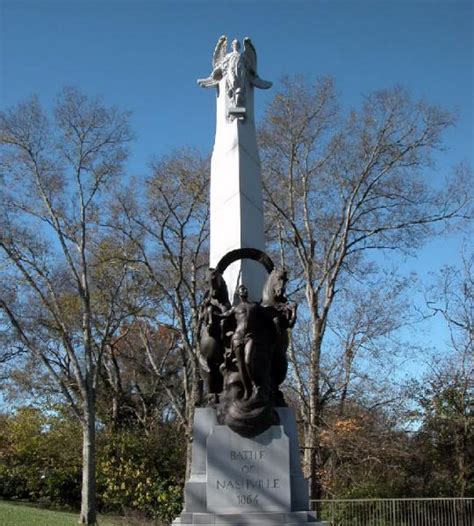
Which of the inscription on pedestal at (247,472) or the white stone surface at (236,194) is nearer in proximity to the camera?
the inscription on pedestal at (247,472)

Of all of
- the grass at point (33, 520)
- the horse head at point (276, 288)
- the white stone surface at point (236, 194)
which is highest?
the white stone surface at point (236, 194)

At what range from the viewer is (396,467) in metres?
20.3

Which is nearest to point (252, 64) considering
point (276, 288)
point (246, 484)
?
point (276, 288)

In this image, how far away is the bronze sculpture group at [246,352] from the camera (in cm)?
844

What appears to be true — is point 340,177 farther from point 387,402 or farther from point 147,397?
point 147,397

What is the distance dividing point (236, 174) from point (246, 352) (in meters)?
3.91

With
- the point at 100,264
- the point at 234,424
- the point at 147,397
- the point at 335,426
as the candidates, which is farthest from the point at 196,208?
the point at 234,424

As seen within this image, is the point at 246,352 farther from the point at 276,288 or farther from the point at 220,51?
the point at 220,51

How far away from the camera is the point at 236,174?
11.4 metres

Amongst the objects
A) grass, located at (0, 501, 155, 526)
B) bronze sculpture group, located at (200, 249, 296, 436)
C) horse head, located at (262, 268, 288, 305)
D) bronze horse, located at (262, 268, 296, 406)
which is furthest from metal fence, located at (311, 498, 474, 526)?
horse head, located at (262, 268, 288, 305)

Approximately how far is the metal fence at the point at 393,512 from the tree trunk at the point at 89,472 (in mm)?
6239

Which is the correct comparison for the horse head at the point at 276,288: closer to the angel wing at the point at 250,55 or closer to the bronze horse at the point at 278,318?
the bronze horse at the point at 278,318

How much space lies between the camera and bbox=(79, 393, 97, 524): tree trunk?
1879cm

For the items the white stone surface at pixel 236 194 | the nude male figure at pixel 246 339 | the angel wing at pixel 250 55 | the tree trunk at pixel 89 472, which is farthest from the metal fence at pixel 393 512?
the angel wing at pixel 250 55
